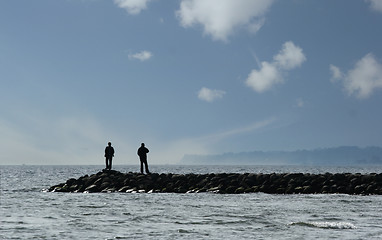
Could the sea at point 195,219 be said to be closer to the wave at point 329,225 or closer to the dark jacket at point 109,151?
the wave at point 329,225

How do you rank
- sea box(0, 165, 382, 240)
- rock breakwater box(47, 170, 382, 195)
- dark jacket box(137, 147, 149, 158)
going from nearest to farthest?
sea box(0, 165, 382, 240)
rock breakwater box(47, 170, 382, 195)
dark jacket box(137, 147, 149, 158)

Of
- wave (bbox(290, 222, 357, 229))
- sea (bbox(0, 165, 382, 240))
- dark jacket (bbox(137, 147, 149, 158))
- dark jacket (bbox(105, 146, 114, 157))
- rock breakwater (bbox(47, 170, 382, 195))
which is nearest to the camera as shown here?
sea (bbox(0, 165, 382, 240))

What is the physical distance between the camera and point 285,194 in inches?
1175

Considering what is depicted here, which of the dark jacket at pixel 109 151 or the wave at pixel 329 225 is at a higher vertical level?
the dark jacket at pixel 109 151

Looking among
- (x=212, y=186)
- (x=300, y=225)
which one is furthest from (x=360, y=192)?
(x=300, y=225)

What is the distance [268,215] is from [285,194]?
10983mm

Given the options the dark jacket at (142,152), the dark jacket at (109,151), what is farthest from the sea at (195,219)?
the dark jacket at (109,151)

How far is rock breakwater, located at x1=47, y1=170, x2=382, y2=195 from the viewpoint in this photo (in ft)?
101

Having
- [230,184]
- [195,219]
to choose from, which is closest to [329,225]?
[195,219]

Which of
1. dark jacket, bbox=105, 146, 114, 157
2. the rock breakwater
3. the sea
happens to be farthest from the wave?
dark jacket, bbox=105, 146, 114, 157

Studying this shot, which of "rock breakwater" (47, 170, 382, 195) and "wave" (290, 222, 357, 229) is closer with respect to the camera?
"wave" (290, 222, 357, 229)

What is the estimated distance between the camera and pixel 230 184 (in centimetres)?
3212

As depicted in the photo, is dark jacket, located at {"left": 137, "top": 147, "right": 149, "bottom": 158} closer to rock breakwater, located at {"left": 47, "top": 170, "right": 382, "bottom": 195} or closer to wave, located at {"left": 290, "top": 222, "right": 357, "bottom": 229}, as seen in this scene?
rock breakwater, located at {"left": 47, "top": 170, "right": 382, "bottom": 195}

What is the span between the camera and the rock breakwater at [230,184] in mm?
30719
